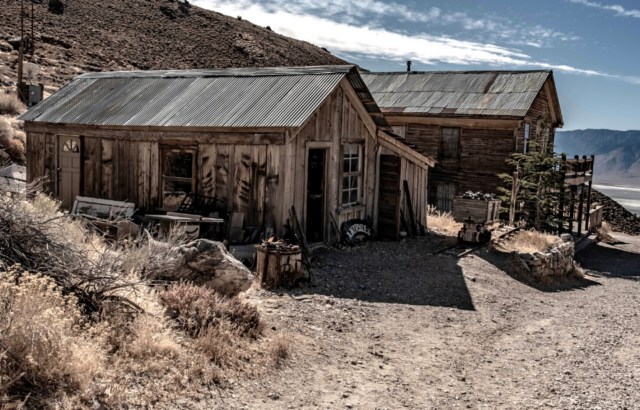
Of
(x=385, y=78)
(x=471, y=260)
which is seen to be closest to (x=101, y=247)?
(x=471, y=260)

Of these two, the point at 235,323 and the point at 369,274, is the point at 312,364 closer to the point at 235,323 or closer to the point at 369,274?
the point at 235,323

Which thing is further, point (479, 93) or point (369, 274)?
point (479, 93)

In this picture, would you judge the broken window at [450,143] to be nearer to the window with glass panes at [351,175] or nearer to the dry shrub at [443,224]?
the dry shrub at [443,224]

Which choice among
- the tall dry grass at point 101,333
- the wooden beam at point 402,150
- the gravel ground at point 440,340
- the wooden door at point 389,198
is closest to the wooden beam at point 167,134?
the gravel ground at point 440,340

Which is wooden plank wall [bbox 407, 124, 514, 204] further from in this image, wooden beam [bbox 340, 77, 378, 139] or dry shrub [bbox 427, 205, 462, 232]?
wooden beam [bbox 340, 77, 378, 139]

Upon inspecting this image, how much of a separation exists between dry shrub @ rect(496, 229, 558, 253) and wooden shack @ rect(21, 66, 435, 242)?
2941 mm

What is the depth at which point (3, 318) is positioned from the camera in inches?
179

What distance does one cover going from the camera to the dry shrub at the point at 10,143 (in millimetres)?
16875

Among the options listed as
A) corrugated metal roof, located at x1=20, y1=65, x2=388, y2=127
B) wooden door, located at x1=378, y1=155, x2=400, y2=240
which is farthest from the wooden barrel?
wooden door, located at x1=378, y1=155, x2=400, y2=240

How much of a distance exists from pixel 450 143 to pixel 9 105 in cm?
1617

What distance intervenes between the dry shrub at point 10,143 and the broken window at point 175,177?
25.3 feet

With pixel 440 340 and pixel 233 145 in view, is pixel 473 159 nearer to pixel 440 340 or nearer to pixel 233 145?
pixel 233 145

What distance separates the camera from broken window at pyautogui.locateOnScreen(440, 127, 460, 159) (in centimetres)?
2150

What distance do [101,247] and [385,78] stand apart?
789 inches
